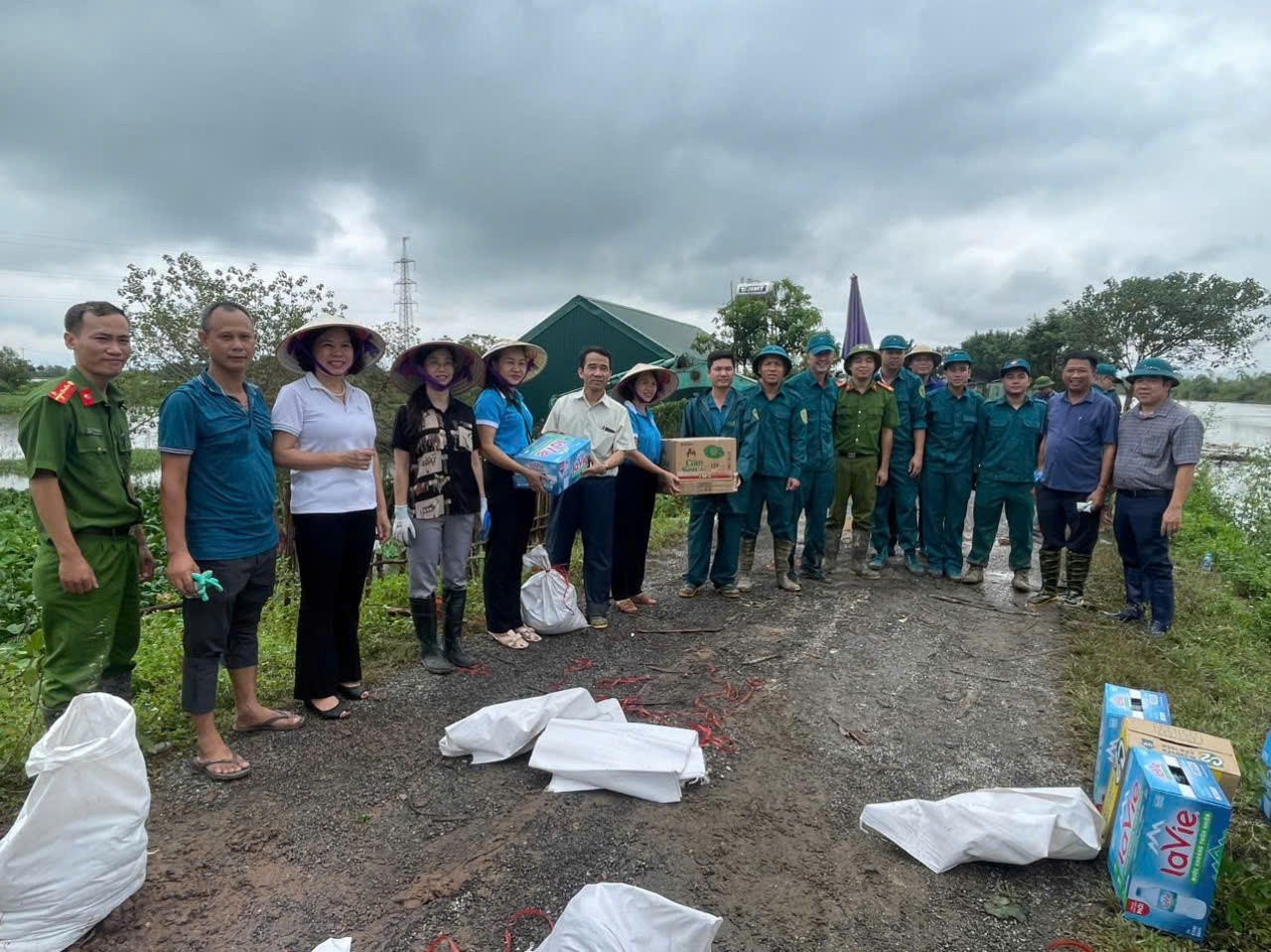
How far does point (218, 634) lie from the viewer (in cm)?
269

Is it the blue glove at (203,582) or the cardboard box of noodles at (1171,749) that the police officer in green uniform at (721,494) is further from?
the blue glove at (203,582)

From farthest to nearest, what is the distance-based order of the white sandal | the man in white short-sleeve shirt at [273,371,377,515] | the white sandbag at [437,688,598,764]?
the white sandal
the man in white short-sleeve shirt at [273,371,377,515]
the white sandbag at [437,688,598,764]

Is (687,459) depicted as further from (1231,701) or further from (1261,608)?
(1261,608)

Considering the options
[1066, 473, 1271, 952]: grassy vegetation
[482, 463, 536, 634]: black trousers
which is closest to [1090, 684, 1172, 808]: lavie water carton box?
[1066, 473, 1271, 952]: grassy vegetation

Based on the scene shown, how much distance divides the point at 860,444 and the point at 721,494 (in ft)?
4.68

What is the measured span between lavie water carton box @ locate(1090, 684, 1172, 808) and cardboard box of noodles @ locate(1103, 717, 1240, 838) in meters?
0.12

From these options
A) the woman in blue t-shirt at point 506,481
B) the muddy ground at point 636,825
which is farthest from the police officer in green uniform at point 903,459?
Result: the woman in blue t-shirt at point 506,481

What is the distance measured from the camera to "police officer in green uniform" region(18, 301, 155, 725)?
2287mm

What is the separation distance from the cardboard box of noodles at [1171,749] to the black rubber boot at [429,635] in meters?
3.01

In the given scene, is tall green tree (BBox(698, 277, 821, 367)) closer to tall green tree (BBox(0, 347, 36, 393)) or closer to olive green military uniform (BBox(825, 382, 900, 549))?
olive green military uniform (BBox(825, 382, 900, 549))

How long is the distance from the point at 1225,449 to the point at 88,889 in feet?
70.0

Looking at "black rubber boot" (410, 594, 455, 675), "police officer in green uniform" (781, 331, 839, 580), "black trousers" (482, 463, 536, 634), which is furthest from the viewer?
"police officer in green uniform" (781, 331, 839, 580)

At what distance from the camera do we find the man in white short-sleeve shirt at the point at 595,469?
4.35 meters

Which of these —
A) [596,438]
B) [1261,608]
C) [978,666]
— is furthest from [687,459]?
[1261,608]
